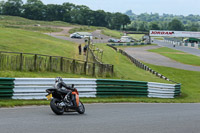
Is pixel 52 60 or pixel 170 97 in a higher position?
pixel 52 60

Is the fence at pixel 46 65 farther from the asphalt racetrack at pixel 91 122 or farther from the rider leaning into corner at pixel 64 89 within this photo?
the rider leaning into corner at pixel 64 89

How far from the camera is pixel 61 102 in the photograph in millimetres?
11398

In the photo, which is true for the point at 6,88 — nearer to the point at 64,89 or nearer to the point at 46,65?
the point at 64,89

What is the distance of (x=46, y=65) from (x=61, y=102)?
10.7 m

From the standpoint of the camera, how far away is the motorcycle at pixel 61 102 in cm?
1111

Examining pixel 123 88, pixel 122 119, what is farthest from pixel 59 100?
pixel 123 88

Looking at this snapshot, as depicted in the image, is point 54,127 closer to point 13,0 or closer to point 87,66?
point 87,66

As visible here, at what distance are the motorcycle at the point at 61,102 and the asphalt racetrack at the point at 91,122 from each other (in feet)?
0.70

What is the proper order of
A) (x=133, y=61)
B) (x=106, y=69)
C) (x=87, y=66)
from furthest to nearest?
(x=133, y=61), (x=106, y=69), (x=87, y=66)

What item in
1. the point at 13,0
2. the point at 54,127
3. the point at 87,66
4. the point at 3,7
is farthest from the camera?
the point at 13,0

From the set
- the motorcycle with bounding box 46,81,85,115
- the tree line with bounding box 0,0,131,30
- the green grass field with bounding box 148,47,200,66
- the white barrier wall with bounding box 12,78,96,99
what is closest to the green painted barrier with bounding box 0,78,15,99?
the white barrier wall with bounding box 12,78,96,99

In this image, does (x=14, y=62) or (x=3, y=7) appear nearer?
(x=14, y=62)

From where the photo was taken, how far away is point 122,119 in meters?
11.7

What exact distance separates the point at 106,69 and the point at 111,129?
1643 cm
